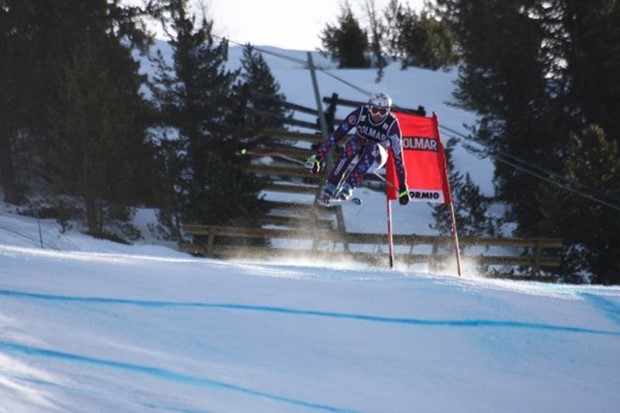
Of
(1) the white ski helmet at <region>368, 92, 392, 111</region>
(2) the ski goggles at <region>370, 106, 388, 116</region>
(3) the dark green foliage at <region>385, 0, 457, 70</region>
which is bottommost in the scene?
(2) the ski goggles at <region>370, 106, 388, 116</region>

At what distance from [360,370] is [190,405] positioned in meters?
1.26

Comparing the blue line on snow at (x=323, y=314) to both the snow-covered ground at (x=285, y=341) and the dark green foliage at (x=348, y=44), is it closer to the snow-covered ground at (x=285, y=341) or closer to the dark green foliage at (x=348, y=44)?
the snow-covered ground at (x=285, y=341)

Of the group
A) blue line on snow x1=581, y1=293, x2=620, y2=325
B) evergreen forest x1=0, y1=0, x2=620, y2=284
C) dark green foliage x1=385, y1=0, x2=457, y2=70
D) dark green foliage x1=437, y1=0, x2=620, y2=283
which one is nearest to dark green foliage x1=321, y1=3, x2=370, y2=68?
dark green foliage x1=385, y1=0, x2=457, y2=70

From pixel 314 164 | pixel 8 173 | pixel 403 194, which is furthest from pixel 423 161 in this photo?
pixel 8 173

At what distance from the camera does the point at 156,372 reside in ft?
16.2

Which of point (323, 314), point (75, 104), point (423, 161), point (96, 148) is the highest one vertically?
point (75, 104)

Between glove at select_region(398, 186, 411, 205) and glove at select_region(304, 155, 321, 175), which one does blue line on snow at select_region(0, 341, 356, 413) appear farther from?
glove at select_region(304, 155, 321, 175)

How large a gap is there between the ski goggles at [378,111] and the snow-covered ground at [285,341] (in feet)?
10.0

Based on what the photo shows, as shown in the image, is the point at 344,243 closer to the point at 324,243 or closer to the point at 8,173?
the point at 324,243

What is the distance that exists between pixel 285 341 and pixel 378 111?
16.6 ft

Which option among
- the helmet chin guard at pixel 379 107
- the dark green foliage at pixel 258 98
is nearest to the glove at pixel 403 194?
the helmet chin guard at pixel 379 107

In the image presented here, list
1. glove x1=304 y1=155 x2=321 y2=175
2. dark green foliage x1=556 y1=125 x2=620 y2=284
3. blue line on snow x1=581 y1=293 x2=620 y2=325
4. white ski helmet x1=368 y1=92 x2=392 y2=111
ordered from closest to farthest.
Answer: blue line on snow x1=581 y1=293 x2=620 y2=325 → white ski helmet x1=368 y1=92 x2=392 y2=111 → glove x1=304 y1=155 x2=321 y2=175 → dark green foliage x1=556 y1=125 x2=620 y2=284

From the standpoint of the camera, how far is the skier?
408 inches

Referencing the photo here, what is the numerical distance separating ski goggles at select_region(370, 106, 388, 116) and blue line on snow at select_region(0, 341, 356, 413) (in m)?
5.81
